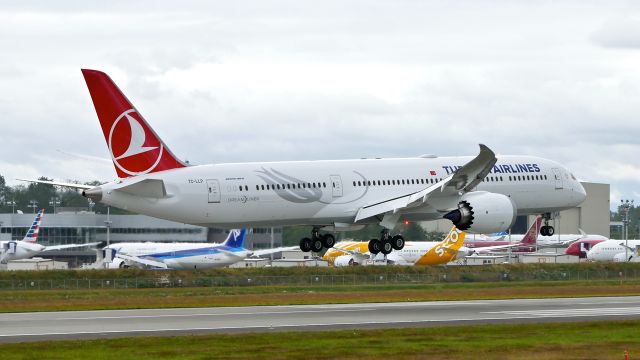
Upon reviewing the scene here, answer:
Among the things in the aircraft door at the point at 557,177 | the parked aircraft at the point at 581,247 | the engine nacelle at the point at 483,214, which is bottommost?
the parked aircraft at the point at 581,247

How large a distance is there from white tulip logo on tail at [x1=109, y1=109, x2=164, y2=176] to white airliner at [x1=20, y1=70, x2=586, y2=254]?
52 mm

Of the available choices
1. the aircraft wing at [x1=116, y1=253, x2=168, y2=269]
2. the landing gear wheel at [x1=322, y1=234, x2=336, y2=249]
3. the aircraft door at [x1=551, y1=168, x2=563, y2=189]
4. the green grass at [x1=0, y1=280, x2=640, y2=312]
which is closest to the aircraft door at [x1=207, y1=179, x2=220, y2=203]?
the green grass at [x1=0, y1=280, x2=640, y2=312]

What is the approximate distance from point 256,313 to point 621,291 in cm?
3170

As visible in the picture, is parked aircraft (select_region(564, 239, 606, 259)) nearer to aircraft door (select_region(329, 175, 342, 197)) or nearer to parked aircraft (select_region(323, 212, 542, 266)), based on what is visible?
parked aircraft (select_region(323, 212, 542, 266))

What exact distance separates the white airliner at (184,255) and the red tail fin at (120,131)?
187 feet

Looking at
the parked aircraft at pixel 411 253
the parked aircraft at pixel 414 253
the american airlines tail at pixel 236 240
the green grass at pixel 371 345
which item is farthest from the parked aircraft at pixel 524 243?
the green grass at pixel 371 345

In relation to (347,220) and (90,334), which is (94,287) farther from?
(90,334)

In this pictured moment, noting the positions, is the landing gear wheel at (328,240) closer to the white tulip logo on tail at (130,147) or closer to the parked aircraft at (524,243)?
the white tulip logo on tail at (130,147)

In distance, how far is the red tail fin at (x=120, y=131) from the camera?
6119 cm

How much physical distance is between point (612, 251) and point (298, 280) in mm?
64188

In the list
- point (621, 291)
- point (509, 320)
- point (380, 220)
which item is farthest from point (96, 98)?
point (621, 291)

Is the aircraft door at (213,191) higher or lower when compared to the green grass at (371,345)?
higher

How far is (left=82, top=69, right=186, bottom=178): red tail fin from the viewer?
201 feet

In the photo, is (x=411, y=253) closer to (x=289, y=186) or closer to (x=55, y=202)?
(x=289, y=186)
